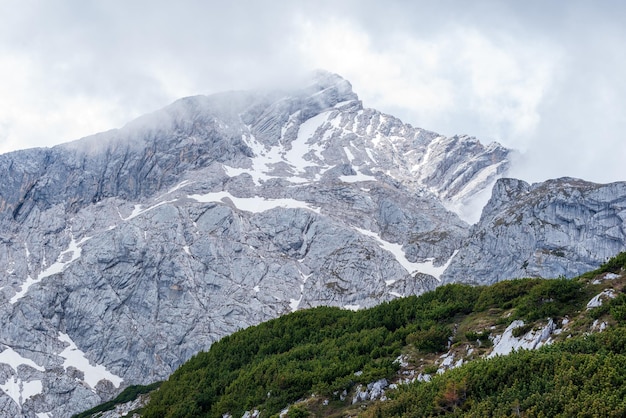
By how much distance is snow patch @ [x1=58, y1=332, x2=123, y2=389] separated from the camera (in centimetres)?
12750

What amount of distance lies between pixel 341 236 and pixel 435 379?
14840 centimetres

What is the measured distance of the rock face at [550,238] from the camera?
139 meters

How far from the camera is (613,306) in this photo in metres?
19.1

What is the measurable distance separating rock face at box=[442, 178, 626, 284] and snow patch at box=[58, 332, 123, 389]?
89.9m

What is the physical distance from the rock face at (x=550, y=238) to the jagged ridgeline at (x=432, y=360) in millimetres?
118492

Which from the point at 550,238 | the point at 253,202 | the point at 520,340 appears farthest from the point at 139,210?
the point at 520,340

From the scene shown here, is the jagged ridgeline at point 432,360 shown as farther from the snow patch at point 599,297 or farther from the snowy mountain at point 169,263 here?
the snowy mountain at point 169,263

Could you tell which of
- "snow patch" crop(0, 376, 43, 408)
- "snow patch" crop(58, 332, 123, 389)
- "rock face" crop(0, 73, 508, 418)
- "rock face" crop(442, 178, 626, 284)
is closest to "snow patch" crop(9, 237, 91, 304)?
"rock face" crop(0, 73, 508, 418)

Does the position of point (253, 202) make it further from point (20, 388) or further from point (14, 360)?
point (20, 388)

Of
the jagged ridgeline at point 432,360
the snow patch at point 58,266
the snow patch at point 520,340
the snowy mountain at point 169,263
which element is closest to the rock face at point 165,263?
the snowy mountain at point 169,263

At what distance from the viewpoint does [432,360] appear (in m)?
22.7

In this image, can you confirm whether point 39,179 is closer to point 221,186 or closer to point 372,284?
point 221,186

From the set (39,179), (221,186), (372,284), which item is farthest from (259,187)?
(39,179)

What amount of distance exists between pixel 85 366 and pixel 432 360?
129210mm
